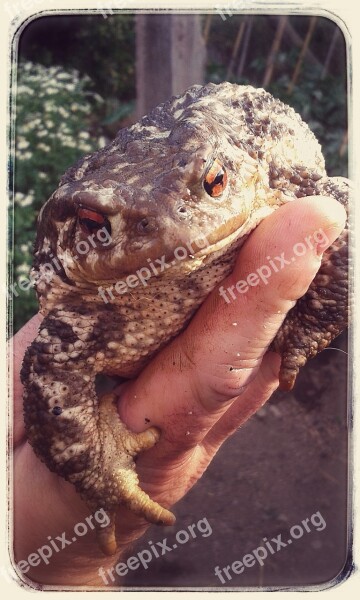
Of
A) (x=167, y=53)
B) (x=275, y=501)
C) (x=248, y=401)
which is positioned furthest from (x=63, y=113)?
(x=248, y=401)

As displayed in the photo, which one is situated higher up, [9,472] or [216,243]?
[216,243]

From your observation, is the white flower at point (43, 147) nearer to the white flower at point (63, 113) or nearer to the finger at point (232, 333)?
the white flower at point (63, 113)

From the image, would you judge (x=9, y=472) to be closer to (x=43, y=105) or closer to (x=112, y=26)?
(x=43, y=105)

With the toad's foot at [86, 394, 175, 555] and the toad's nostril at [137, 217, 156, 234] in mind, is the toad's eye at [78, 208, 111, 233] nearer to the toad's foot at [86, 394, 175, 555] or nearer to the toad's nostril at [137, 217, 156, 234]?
the toad's nostril at [137, 217, 156, 234]

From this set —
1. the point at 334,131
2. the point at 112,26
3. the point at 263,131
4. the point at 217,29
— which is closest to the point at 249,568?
the point at 263,131

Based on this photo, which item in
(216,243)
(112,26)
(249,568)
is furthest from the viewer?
(112,26)

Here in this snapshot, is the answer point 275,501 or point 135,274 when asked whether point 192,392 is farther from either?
point 275,501

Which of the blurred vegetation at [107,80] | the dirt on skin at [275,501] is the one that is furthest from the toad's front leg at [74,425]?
the blurred vegetation at [107,80]
